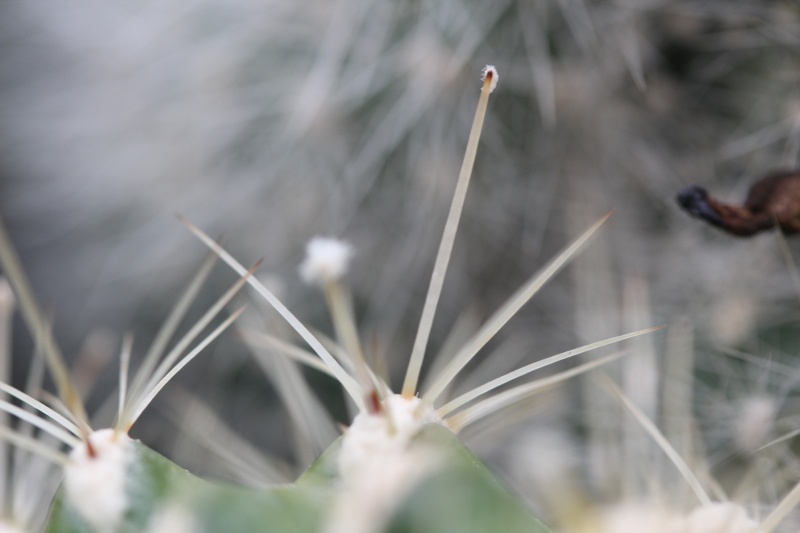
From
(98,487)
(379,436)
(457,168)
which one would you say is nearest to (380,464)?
(379,436)

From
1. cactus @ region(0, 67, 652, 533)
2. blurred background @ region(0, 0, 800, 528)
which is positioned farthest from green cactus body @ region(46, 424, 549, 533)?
blurred background @ region(0, 0, 800, 528)

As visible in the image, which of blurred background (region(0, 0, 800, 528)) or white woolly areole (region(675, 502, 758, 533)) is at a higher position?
blurred background (region(0, 0, 800, 528))

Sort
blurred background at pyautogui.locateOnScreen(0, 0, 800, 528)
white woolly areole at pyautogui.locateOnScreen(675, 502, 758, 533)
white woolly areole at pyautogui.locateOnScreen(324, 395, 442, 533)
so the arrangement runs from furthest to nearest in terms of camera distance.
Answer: blurred background at pyautogui.locateOnScreen(0, 0, 800, 528) < white woolly areole at pyautogui.locateOnScreen(675, 502, 758, 533) < white woolly areole at pyautogui.locateOnScreen(324, 395, 442, 533)

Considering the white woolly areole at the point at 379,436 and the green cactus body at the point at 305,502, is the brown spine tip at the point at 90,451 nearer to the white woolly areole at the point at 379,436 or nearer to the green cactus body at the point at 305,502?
the green cactus body at the point at 305,502

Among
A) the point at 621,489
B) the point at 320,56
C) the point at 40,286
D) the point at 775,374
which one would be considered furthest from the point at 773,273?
the point at 40,286

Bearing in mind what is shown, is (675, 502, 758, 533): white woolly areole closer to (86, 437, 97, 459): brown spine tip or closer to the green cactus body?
the green cactus body

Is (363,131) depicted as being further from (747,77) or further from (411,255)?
(747,77)
